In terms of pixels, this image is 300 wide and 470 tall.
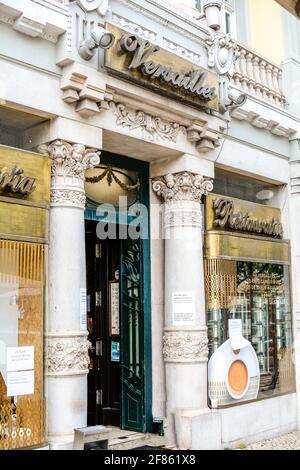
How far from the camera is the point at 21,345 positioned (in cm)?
694

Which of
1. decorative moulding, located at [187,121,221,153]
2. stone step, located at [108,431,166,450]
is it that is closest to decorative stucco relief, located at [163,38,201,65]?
decorative moulding, located at [187,121,221,153]

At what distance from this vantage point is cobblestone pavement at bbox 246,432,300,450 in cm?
934

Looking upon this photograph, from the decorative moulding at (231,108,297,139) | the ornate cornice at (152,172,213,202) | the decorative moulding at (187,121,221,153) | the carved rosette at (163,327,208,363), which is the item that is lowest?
the carved rosette at (163,327,208,363)

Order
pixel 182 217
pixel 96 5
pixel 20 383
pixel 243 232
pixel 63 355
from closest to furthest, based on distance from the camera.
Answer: pixel 20 383 < pixel 63 355 < pixel 96 5 < pixel 182 217 < pixel 243 232

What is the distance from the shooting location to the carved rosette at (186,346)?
Answer: 28.8 feet

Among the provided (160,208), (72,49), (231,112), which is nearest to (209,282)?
(160,208)

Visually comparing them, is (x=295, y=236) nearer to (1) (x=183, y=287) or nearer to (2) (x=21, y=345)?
(1) (x=183, y=287)

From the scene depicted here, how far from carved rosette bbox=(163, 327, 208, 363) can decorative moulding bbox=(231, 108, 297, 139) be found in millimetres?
3706

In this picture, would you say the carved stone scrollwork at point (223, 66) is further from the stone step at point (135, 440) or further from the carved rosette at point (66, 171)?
the stone step at point (135, 440)

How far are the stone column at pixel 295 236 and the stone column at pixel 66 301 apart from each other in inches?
201

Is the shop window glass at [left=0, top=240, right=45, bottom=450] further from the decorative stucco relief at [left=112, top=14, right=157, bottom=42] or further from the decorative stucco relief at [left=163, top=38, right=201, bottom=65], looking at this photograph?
the decorative stucco relief at [left=163, top=38, right=201, bottom=65]

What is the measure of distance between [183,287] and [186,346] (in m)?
0.87

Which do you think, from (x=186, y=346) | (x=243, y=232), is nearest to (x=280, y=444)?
(x=186, y=346)
